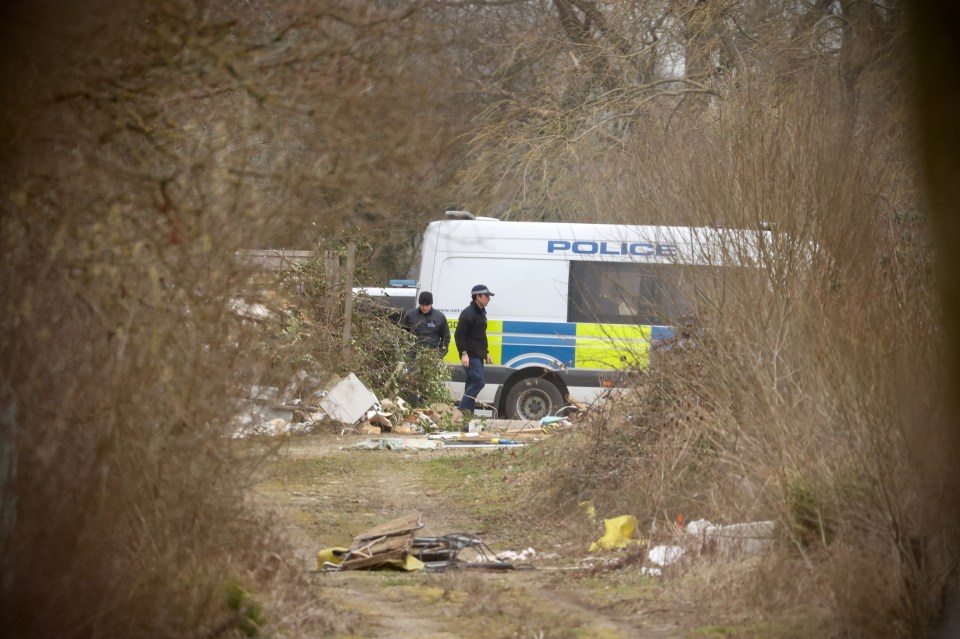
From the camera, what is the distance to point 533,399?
647 inches

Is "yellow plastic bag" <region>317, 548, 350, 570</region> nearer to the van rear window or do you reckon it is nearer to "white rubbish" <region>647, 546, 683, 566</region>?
"white rubbish" <region>647, 546, 683, 566</region>

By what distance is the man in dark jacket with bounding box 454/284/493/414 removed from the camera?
50.7 feet

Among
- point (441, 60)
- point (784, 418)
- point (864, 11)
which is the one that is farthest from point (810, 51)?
point (441, 60)

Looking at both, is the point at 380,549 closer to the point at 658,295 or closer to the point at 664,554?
the point at 664,554

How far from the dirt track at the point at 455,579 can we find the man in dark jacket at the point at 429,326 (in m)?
4.72

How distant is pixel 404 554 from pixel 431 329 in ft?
30.2

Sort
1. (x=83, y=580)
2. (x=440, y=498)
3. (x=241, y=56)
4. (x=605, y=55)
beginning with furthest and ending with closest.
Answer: (x=605, y=55) → (x=440, y=498) → (x=241, y=56) → (x=83, y=580)

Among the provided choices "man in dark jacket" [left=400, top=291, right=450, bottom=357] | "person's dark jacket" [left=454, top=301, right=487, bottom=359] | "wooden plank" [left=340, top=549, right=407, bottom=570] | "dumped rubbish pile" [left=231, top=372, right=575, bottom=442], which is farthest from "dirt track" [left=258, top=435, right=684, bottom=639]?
"man in dark jacket" [left=400, top=291, right=450, bottom=357]

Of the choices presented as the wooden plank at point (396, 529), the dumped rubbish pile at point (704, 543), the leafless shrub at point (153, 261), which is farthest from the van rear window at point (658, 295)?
the leafless shrub at point (153, 261)

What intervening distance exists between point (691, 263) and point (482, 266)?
22.2 ft

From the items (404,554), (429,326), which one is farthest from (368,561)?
(429,326)

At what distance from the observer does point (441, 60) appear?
534 cm

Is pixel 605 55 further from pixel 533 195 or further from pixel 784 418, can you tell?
pixel 784 418

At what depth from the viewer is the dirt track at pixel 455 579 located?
230 inches
